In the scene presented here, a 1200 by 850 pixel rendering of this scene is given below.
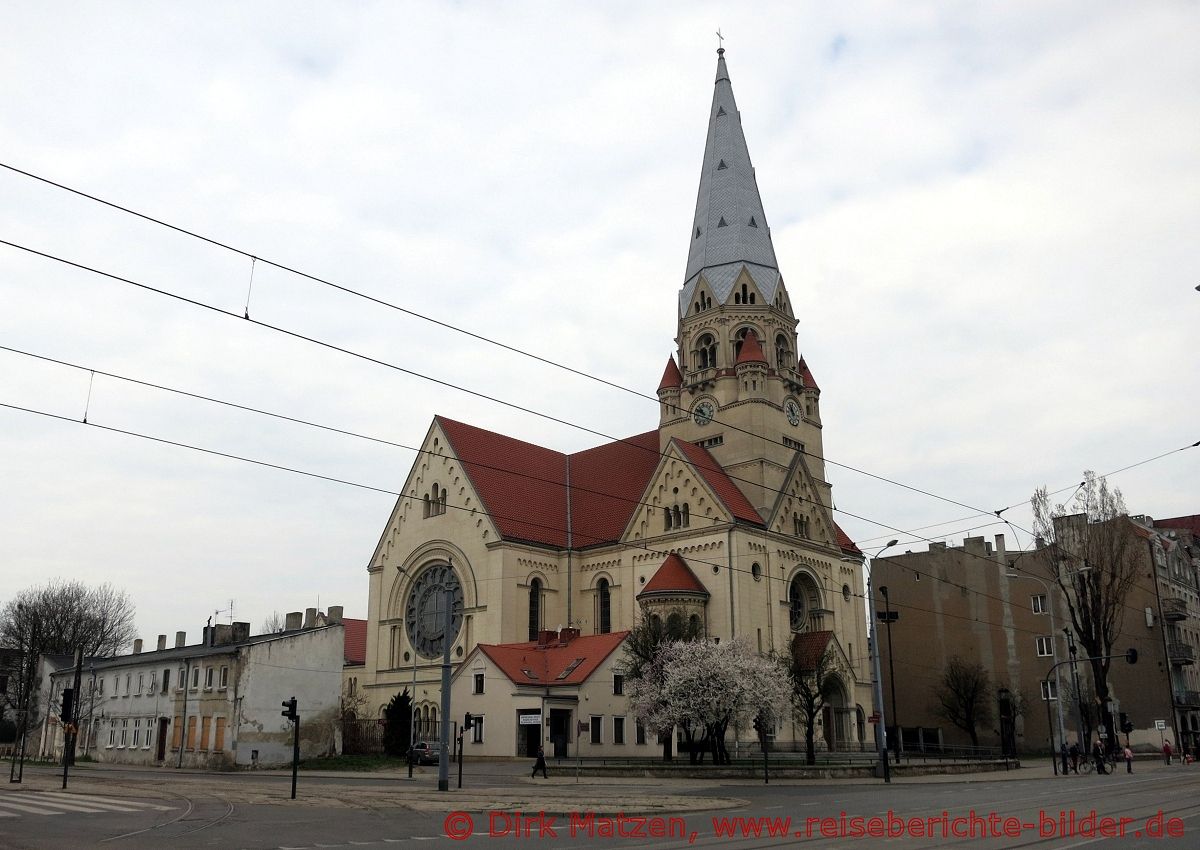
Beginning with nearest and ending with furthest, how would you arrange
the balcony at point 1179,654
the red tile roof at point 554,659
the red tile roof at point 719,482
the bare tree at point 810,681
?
the bare tree at point 810,681 < the red tile roof at point 554,659 < the red tile roof at point 719,482 < the balcony at point 1179,654

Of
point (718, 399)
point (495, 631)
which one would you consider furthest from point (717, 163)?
point (495, 631)

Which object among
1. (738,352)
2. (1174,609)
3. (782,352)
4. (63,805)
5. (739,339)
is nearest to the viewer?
(63,805)

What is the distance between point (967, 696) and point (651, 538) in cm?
2619

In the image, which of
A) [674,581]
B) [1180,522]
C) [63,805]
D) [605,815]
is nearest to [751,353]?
[674,581]

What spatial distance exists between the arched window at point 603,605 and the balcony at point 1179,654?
37.5 meters

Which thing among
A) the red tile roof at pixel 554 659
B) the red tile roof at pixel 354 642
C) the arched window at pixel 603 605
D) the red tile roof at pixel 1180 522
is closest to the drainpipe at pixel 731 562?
the red tile roof at pixel 554 659

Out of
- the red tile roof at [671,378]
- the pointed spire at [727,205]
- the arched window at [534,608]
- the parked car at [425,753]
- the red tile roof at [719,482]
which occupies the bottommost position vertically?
the parked car at [425,753]

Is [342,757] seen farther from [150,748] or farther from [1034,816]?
[1034,816]

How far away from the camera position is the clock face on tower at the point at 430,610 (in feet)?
192

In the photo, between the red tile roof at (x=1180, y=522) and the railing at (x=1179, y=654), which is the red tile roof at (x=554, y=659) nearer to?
the railing at (x=1179, y=654)

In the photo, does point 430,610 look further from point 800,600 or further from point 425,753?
point 800,600

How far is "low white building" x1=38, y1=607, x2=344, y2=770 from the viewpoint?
158 ft

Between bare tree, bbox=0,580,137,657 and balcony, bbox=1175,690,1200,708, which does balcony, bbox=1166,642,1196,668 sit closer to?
balcony, bbox=1175,690,1200,708

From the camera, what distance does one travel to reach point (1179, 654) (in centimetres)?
6594
